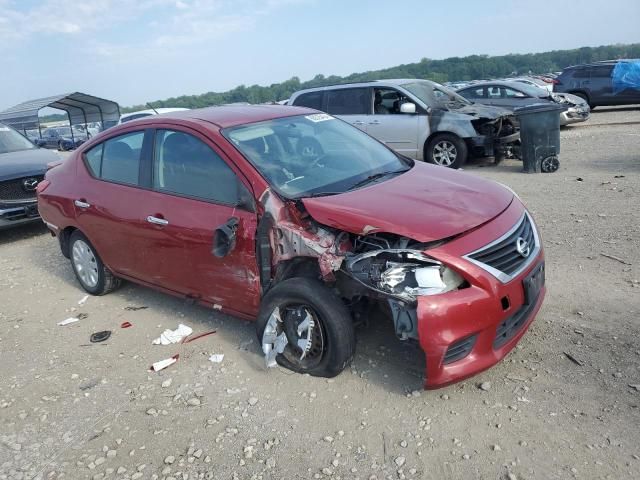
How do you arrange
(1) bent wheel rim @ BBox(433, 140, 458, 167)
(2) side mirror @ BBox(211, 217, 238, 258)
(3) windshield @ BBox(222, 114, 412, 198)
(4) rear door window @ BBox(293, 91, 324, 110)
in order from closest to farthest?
(2) side mirror @ BBox(211, 217, 238, 258) → (3) windshield @ BBox(222, 114, 412, 198) → (1) bent wheel rim @ BBox(433, 140, 458, 167) → (4) rear door window @ BBox(293, 91, 324, 110)

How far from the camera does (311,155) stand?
4.17 metres

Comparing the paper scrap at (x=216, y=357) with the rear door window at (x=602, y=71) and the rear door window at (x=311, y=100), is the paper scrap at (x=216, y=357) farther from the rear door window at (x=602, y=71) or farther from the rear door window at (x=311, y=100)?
the rear door window at (x=602, y=71)

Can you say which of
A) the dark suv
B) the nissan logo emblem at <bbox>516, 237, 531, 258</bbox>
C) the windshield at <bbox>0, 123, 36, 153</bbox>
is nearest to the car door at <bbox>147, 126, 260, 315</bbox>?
the nissan logo emblem at <bbox>516, 237, 531, 258</bbox>

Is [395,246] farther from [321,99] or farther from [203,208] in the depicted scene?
[321,99]

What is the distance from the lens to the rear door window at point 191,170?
3.87m

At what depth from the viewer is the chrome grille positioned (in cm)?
308

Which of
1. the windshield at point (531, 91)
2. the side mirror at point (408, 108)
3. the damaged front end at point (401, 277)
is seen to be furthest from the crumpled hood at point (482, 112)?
the damaged front end at point (401, 277)

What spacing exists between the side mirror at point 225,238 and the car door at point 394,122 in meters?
7.02

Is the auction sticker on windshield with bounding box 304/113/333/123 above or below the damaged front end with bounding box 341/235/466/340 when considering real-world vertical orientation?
above

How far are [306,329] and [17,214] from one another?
20.3ft

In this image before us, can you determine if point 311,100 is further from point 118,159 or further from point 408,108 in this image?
point 118,159

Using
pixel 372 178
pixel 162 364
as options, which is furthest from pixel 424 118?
pixel 162 364

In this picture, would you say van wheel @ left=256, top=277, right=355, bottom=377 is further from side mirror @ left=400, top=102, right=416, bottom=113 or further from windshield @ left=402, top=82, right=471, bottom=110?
windshield @ left=402, top=82, right=471, bottom=110

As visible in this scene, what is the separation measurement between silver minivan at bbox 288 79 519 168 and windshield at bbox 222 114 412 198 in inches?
220
